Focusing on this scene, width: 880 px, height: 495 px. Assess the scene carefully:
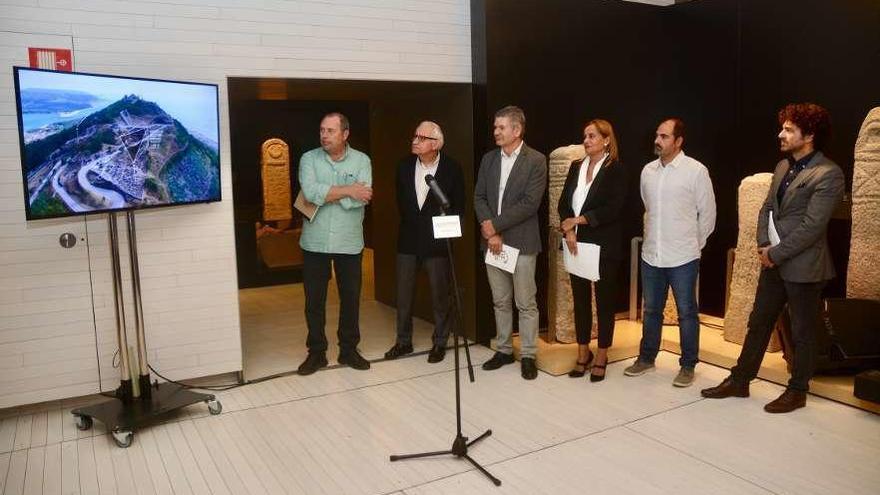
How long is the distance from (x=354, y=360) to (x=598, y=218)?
185 cm

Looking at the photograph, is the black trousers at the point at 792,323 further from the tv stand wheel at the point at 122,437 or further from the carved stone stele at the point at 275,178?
the carved stone stele at the point at 275,178

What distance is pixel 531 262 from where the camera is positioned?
438 centimetres

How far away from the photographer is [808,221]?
11.6 ft

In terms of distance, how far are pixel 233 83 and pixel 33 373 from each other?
226 cm

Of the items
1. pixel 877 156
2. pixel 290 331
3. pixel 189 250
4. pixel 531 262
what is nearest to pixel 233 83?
pixel 189 250

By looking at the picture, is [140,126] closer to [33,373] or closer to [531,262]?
[33,373]

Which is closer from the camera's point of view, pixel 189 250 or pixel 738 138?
pixel 189 250

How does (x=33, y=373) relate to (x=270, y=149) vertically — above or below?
below

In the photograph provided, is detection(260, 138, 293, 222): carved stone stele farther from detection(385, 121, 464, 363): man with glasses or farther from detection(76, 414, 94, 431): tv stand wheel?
detection(76, 414, 94, 431): tv stand wheel

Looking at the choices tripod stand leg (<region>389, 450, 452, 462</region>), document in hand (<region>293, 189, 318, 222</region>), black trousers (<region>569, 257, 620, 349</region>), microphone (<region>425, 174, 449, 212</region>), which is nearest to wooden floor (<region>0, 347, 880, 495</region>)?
tripod stand leg (<region>389, 450, 452, 462</region>)

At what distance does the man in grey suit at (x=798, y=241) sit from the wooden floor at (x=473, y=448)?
0.36 m

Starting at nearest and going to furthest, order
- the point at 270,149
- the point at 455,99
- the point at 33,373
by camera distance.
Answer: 1. the point at 33,373
2. the point at 455,99
3. the point at 270,149

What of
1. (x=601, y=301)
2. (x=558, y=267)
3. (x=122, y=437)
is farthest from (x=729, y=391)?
(x=122, y=437)

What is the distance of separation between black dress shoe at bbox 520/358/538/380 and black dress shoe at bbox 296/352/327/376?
131 cm
